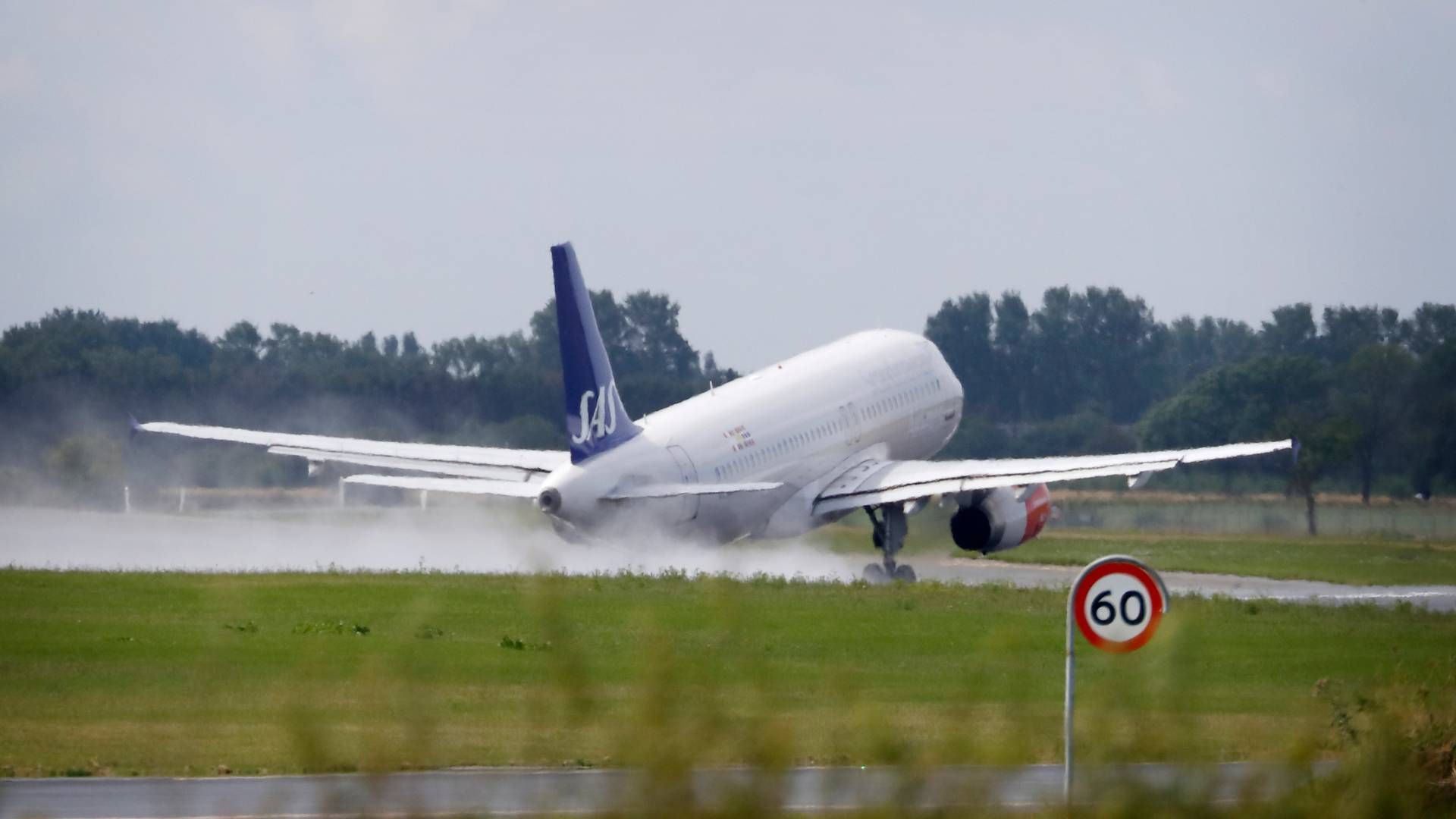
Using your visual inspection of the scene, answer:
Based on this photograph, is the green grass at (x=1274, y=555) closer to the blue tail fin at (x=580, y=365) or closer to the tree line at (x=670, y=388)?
the tree line at (x=670, y=388)

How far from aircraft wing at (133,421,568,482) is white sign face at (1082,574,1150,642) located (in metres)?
29.6

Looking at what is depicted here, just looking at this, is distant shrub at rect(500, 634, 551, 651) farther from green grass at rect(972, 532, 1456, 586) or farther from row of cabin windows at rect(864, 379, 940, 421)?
green grass at rect(972, 532, 1456, 586)

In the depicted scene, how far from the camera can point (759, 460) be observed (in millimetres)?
45719

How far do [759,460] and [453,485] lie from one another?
27.8 feet

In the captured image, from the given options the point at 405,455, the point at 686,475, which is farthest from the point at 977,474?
the point at 405,455

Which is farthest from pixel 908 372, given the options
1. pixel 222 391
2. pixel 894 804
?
pixel 894 804

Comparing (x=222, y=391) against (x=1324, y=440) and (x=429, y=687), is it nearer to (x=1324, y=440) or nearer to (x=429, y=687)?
(x=1324, y=440)

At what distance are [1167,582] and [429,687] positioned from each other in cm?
2659

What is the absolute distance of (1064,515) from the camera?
66875 mm

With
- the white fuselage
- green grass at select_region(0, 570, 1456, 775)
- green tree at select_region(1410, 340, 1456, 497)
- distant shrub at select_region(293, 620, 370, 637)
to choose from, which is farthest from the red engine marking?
distant shrub at select_region(293, 620, 370, 637)

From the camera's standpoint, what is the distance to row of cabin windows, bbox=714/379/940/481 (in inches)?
1750

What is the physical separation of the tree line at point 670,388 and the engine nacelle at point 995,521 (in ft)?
67.5

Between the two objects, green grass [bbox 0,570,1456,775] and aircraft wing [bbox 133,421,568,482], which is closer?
green grass [bbox 0,570,1456,775]

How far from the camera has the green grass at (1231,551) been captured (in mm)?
48094
